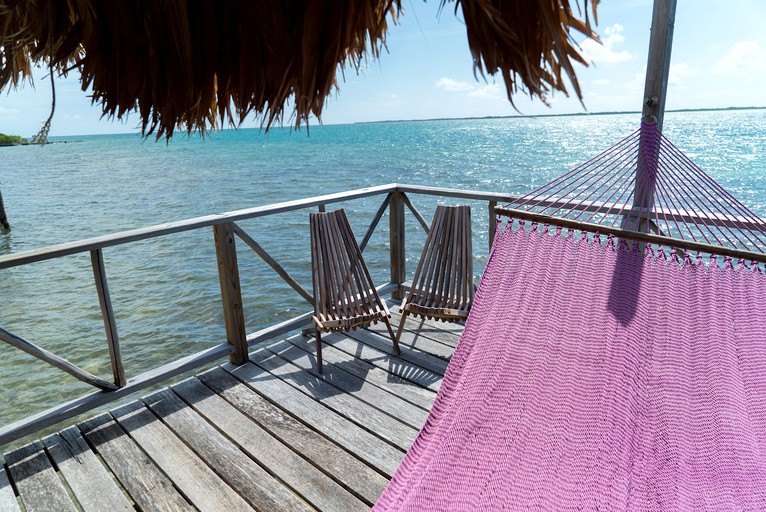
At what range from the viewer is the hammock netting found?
1277 mm

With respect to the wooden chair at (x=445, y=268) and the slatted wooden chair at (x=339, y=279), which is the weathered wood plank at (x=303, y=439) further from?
the wooden chair at (x=445, y=268)

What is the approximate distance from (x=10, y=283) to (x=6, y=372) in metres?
3.74

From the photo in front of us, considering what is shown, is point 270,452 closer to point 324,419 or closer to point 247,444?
point 247,444

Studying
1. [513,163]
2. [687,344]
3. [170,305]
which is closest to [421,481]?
[687,344]

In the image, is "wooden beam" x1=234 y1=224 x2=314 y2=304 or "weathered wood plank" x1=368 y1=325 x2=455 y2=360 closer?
"wooden beam" x1=234 y1=224 x2=314 y2=304

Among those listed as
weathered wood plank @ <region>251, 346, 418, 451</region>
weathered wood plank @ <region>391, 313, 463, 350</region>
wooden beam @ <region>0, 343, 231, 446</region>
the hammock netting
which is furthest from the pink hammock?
wooden beam @ <region>0, 343, 231, 446</region>

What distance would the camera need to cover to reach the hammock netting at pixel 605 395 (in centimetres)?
128

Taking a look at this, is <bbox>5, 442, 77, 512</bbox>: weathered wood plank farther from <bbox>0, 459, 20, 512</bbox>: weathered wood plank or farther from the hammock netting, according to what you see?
the hammock netting

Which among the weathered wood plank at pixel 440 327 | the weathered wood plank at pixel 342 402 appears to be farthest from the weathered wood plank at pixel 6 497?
the weathered wood plank at pixel 440 327

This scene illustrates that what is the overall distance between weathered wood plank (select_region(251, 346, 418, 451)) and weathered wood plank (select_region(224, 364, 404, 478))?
0.10 feet

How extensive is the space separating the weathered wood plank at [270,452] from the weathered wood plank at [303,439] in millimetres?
26

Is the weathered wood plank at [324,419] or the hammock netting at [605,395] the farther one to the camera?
the weathered wood plank at [324,419]

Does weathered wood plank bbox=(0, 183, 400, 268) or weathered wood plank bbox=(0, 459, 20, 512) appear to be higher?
weathered wood plank bbox=(0, 183, 400, 268)

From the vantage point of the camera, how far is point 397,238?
3512 millimetres
